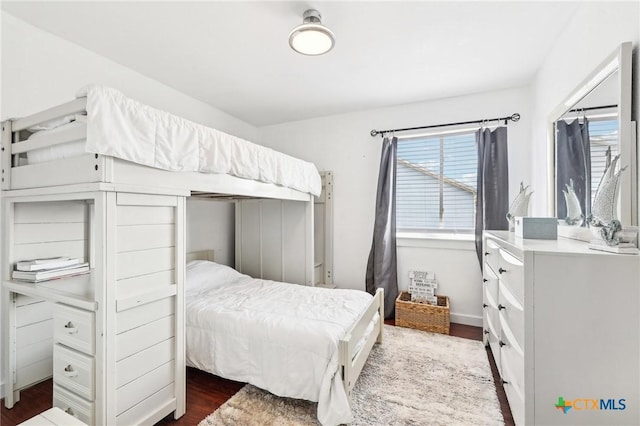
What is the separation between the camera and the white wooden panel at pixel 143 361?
1.39 metres

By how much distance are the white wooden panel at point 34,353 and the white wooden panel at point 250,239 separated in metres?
1.93

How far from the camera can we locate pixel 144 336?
1498 millimetres

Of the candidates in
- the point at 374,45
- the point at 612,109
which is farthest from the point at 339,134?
the point at 612,109

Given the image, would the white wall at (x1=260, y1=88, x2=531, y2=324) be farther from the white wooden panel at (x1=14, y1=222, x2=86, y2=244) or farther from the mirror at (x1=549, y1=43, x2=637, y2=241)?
the white wooden panel at (x1=14, y1=222, x2=86, y2=244)

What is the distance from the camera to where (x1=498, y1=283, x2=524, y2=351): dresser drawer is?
126 centimetres

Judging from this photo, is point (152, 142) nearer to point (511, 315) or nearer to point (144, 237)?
point (144, 237)

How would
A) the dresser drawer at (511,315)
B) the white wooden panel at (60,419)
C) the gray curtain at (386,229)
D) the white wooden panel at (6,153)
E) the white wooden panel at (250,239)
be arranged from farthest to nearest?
the white wooden panel at (250,239), the gray curtain at (386,229), the white wooden panel at (6,153), the dresser drawer at (511,315), the white wooden panel at (60,419)

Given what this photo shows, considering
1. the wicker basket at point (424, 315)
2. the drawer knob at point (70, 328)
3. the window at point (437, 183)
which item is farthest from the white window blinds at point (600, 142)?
the drawer knob at point (70, 328)

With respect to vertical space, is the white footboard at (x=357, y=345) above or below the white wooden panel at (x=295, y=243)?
below

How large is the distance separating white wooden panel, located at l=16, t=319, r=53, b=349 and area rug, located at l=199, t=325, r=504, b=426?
138cm

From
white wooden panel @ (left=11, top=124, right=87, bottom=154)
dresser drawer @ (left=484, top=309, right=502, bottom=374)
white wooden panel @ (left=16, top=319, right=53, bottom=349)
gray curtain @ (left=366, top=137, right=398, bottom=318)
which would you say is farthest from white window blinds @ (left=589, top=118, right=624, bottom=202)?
white wooden panel @ (left=16, top=319, right=53, bottom=349)

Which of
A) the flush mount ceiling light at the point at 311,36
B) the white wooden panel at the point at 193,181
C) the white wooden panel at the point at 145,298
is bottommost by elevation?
A: the white wooden panel at the point at 145,298

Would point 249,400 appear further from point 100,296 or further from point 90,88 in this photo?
point 90,88

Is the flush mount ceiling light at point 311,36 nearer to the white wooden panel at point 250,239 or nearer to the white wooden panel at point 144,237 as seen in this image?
the white wooden panel at point 144,237
